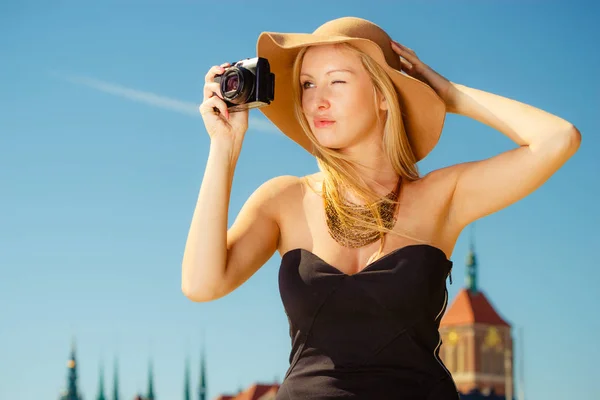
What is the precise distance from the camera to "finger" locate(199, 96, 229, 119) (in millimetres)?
2715

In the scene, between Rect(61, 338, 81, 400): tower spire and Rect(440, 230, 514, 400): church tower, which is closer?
Rect(440, 230, 514, 400): church tower

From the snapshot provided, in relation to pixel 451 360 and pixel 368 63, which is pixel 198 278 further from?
pixel 451 360

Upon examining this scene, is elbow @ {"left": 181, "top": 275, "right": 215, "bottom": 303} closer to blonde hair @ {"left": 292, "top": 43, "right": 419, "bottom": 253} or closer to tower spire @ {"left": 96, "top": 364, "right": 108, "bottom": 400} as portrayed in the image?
blonde hair @ {"left": 292, "top": 43, "right": 419, "bottom": 253}

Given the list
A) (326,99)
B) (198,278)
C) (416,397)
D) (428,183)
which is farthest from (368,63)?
(416,397)

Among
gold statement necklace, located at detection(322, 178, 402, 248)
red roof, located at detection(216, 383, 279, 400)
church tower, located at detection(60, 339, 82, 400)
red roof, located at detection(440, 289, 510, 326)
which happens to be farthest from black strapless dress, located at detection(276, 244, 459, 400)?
church tower, located at detection(60, 339, 82, 400)

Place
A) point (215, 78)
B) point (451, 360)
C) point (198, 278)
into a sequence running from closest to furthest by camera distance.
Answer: point (198, 278), point (215, 78), point (451, 360)

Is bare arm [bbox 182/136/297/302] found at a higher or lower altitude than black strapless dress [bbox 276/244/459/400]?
higher

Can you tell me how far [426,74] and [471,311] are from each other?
321 ft

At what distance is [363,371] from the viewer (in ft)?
7.83

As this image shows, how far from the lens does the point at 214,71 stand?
276 cm

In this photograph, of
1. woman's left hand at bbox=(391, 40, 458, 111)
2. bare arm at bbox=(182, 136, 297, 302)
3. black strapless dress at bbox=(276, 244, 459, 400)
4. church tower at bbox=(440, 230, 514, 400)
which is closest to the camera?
black strapless dress at bbox=(276, 244, 459, 400)

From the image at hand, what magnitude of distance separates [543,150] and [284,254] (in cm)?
70

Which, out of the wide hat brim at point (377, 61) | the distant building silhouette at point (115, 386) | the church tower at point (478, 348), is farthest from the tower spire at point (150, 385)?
the wide hat brim at point (377, 61)

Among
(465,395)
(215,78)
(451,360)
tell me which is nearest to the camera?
(215,78)
